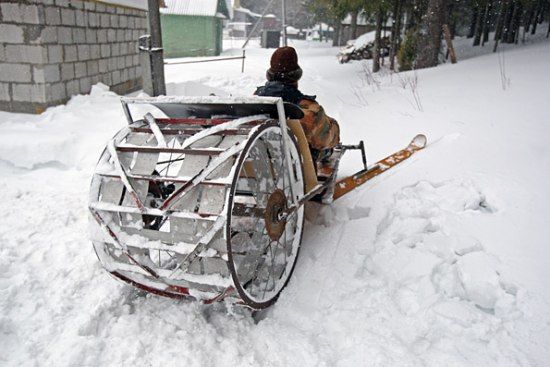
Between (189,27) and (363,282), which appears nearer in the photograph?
(363,282)

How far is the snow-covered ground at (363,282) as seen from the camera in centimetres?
225

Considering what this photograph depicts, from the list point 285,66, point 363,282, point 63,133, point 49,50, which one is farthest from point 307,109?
point 49,50

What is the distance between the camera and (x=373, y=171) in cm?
427

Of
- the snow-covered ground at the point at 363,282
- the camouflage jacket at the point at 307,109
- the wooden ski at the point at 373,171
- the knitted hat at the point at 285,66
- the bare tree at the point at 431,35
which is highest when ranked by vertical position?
the bare tree at the point at 431,35

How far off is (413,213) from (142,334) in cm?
233

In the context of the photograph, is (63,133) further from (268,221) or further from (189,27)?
(189,27)

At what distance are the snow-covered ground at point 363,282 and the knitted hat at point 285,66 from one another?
51.7 inches

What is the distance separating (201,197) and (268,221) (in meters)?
0.61

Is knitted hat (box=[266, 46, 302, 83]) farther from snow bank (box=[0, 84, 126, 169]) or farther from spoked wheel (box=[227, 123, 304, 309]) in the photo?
snow bank (box=[0, 84, 126, 169])

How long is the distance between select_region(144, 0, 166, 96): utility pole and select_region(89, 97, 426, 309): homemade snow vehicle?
6.72 metres

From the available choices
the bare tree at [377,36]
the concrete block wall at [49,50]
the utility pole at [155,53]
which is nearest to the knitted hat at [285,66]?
the concrete block wall at [49,50]

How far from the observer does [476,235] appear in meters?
3.04

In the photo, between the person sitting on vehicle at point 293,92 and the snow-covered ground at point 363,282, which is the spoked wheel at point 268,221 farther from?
the person sitting on vehicle at point 293,92

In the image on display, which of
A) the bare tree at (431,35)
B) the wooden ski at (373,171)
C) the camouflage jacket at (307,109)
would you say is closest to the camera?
the camouflage jacket at (307,109)
